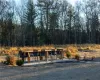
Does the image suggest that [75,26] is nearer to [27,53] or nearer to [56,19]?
[56,19]

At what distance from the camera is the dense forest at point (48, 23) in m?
72.8

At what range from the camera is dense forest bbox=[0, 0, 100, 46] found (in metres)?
72.8

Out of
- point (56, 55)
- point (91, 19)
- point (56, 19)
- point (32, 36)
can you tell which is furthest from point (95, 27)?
point (56, 55)

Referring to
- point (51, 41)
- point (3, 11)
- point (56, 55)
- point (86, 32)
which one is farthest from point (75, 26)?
point (56, 55)

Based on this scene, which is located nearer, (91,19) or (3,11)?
(3,11)

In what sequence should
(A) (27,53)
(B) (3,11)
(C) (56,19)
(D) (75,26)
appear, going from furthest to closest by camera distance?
(D) (75,26) → (C) (56,19) → (B) (3,11) → (A) (27,53)

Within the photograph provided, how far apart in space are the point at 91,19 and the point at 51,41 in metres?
15.1

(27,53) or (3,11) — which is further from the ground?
(3,11)

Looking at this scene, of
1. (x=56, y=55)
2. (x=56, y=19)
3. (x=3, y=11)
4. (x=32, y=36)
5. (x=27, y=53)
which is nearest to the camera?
(x=27, y=53)

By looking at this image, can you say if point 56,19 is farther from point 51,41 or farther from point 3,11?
point 3,11

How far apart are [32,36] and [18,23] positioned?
21.0 feet

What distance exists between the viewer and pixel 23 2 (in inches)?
3260

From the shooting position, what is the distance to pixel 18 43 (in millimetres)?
76812

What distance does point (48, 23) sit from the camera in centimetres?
8069
